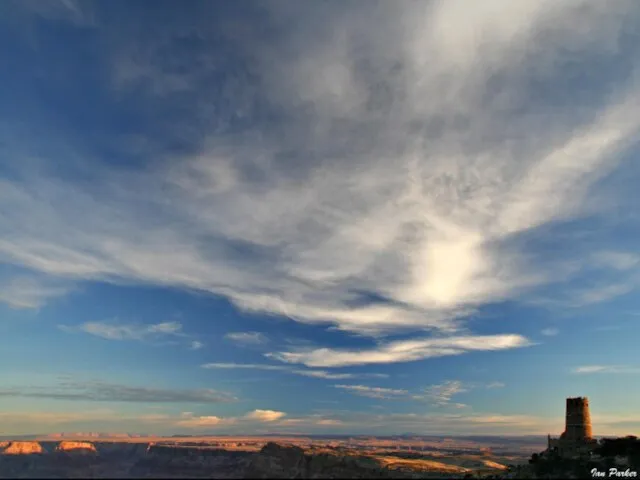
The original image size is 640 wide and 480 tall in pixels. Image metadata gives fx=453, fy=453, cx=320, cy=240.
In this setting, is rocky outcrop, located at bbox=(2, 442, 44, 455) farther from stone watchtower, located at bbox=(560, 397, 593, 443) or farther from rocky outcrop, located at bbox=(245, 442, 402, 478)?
stone watchtower, located at bbox=(560, 397, 593, 443)

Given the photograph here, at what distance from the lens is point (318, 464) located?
363ft

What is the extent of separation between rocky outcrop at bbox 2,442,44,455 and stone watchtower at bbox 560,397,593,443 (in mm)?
154816

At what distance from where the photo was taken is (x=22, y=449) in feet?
454

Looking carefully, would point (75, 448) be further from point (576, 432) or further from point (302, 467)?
point (576, 432)

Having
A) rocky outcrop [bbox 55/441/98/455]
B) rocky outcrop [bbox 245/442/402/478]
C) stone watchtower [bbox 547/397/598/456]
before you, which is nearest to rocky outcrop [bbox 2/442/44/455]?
rocky outcrop [bbox 55/441/98/455]

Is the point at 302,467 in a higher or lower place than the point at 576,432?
lower

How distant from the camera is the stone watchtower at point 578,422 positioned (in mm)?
129750

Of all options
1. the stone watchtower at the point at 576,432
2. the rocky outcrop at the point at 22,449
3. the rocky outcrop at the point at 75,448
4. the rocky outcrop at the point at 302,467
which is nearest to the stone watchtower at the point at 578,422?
the stone watchtower at the point at 576,432

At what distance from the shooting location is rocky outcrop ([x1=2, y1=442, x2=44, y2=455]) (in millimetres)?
133500

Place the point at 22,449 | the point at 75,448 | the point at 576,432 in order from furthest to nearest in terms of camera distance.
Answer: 1. the point at 22,449
2. the point at 75,448
3. the point at 576,432

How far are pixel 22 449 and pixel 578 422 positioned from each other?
545 feet

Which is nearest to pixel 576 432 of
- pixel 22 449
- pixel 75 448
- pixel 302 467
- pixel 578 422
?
pixel 578 422

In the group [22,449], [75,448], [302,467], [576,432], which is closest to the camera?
[302,467]

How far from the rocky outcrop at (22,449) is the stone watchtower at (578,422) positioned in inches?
6095
